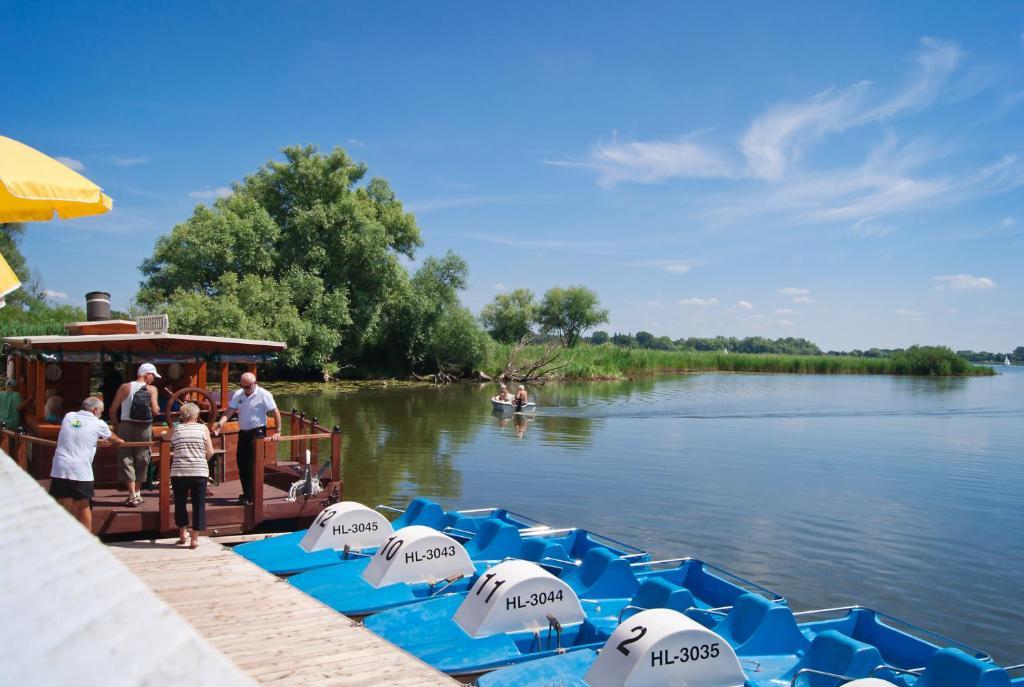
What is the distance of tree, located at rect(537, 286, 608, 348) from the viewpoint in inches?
3898

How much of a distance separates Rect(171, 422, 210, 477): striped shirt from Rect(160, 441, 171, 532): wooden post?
0.45 metres

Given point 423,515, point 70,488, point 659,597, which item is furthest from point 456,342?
point 659,597

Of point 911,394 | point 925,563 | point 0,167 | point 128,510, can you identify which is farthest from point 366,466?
point 911,394

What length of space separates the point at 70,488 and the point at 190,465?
1.32 meters

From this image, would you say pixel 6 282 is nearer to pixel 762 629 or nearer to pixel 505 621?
pixel 505 621

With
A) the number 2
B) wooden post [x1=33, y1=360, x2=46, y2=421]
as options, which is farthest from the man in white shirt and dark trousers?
the number 2

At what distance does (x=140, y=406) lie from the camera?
11.4m

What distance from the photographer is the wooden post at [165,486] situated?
10633mm

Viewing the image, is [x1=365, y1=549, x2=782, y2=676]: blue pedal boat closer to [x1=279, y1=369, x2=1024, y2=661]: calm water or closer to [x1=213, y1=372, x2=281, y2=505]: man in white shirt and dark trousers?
[x1=213, y1=372, x2=281, y2=505]: man in white shirt and dark trousers

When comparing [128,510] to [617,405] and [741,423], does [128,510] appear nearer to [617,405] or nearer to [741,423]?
[741,423]

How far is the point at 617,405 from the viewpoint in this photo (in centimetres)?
4331

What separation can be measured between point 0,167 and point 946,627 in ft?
40.7

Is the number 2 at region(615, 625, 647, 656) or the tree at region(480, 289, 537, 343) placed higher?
the tree at region(480, 289, 537, 343)

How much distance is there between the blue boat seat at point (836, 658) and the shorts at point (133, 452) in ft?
28.8
